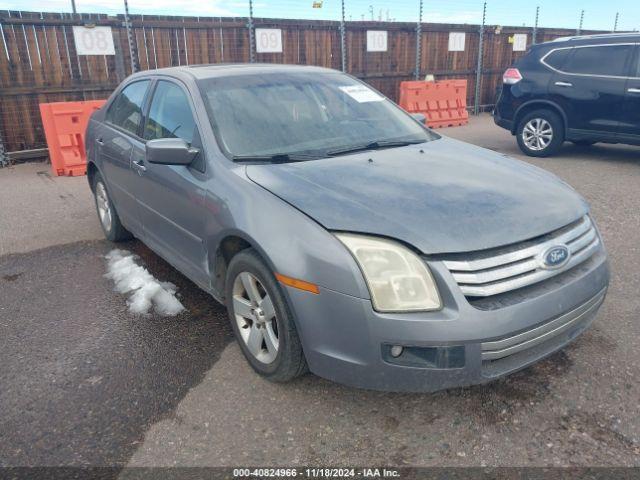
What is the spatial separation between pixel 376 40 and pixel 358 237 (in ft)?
41.1

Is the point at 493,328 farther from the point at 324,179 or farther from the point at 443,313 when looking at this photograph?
the point at 324,179

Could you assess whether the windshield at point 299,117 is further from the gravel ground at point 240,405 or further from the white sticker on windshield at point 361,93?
the gravel ground at point 240,405

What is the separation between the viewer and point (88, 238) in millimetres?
5508

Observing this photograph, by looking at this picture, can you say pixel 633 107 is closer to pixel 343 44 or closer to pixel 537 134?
pixel 537 134

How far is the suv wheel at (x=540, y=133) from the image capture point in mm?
8625

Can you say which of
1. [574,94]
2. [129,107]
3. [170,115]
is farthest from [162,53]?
[170,115]

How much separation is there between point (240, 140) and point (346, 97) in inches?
41.2

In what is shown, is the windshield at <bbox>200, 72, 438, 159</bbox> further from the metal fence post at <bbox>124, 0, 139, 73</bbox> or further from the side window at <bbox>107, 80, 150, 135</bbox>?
the metal fence post at <bbox>124, 0, 139, 73</bbox>

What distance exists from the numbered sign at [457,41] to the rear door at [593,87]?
7.37 meters

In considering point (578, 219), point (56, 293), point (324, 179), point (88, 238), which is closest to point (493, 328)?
point (578, 219)

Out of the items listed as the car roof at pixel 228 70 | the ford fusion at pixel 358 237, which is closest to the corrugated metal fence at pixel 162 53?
the car roof at pixel 228 70

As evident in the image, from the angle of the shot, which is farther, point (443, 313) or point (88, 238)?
point (88, 238)

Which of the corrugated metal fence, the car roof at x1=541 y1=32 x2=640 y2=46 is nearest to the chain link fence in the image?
the corrugated metal fence

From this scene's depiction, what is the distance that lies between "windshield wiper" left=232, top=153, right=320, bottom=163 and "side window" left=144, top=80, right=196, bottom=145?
448 mm
